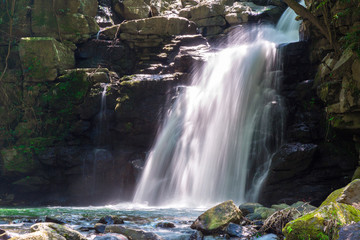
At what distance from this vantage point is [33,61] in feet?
48.9

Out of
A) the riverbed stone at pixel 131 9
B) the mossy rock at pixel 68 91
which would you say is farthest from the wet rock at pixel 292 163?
the riverbed stone at pixel 131 9

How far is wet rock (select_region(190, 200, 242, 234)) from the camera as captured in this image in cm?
575

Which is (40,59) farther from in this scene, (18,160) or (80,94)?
(18,160)

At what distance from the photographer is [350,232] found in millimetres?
3443

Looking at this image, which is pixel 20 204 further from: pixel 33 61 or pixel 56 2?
pixel 56 2

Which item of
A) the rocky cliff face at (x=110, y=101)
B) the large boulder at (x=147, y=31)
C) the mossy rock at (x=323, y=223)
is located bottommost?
the mossy rock at (x=323, y=223)

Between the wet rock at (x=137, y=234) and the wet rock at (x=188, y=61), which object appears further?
the wet rock at (x=188, y=61)

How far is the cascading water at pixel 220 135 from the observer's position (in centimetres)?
1062

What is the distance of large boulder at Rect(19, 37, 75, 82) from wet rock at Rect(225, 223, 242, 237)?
39.8 ft

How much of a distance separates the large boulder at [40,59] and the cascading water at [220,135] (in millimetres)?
6110

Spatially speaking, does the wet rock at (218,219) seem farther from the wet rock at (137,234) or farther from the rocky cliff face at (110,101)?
the rocky cliff face at (110,101)

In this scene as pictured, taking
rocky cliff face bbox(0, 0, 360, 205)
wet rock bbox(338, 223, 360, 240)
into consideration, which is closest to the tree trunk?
rocky cliff face bbox(0, 0, 360, 205)

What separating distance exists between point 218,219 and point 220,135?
20.6 feet

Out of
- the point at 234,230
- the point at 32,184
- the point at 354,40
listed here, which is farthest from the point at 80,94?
the point at 354,40
